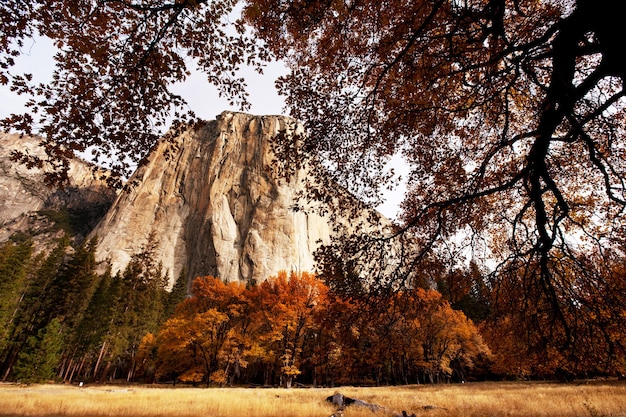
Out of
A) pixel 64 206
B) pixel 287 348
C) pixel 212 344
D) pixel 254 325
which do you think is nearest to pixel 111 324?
pixel 212 344

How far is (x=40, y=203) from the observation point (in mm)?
111500

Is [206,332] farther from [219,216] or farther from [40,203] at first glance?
[40,203]

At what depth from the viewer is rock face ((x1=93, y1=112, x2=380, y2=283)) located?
7356 centimetres

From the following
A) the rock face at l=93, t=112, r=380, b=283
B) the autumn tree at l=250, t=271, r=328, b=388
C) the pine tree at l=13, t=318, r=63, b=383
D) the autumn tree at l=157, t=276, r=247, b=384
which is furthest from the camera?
the rock face at l=93, t=112, r=380, b=283

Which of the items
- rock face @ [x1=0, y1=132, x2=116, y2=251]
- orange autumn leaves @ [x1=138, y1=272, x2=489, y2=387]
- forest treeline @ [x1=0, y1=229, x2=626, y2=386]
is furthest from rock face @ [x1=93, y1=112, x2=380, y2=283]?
orange autumn leaves @ [x1=138, y1=272, x2=489, y2=387]

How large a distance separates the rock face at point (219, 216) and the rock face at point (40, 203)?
111 feet

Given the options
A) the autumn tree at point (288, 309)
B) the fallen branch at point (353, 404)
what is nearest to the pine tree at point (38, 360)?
the autumn tree at point (288, 309)

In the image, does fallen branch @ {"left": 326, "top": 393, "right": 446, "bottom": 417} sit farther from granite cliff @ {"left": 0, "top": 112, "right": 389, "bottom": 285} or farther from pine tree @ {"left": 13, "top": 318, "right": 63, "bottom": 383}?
granite cliff @ {"left": 0, "top": 112, "right": 389, "bottom": 285}

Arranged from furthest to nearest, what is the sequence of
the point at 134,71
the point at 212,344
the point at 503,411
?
the point at 212,344 < the point at 503,411 < the point at 134,71

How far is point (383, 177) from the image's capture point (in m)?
8.19

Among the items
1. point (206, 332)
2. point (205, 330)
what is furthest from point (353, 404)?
point (206, 332)

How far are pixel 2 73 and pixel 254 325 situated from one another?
2851 centimetres

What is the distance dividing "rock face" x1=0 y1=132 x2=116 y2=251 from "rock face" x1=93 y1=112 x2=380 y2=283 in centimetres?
3371

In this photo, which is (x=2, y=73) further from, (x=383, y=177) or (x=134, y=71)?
(x=383, y=177)
